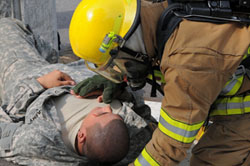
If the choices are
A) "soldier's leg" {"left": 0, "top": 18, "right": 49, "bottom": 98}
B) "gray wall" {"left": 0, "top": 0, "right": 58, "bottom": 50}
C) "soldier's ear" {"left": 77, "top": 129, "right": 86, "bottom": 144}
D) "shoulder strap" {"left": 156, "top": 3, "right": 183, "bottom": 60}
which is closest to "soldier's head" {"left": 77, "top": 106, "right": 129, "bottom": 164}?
"soldier's ear" {"left": 77, "top": 129, "right": 86, "bottom": 144}

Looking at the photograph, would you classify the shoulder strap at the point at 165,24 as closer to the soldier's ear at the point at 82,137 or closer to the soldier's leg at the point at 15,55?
the soldier's ear at the point at 82,137

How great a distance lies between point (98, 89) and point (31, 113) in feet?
1.81

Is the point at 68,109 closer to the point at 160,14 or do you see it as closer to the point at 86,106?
the point at 86,106

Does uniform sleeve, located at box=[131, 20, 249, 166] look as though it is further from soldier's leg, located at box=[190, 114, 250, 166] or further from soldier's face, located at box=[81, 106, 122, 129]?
soldier's face, located at box=[81, 106, 122, 129]

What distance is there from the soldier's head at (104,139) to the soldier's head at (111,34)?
549 millimetres

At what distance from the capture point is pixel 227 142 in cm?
236

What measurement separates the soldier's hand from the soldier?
2.83ft

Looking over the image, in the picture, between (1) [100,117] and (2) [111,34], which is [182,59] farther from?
(1) [100,117]

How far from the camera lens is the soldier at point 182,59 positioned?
6.30ft

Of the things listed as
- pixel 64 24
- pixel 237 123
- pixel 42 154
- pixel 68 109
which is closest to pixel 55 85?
pixel 68 109

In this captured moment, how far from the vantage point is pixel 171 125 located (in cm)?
199

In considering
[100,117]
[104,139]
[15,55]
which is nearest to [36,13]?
[15,55]

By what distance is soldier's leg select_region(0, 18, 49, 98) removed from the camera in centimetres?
348

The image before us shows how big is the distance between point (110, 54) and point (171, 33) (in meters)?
0.38
